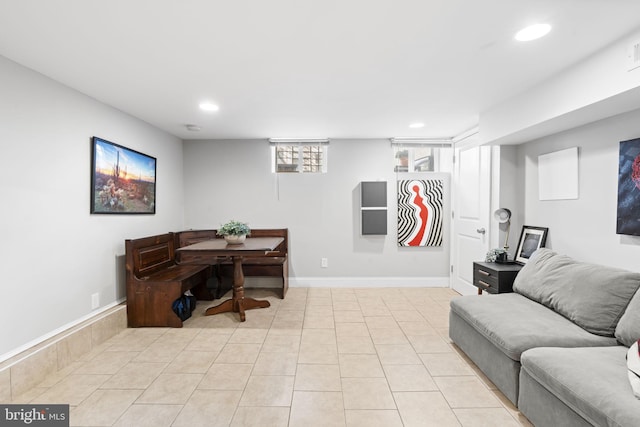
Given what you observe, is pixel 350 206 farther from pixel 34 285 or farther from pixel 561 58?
pixel 34 285

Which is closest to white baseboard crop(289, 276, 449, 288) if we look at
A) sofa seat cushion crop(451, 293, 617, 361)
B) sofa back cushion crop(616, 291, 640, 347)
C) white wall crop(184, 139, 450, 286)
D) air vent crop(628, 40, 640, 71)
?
white wall crop(184, 139, 450, 286)

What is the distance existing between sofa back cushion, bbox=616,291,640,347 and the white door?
6.07ft

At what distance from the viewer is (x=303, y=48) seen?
1959 millimetres

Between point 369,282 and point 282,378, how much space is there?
2693 millimetres

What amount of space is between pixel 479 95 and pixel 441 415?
2671 millimetres

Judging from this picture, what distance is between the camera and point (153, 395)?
79.9 inches

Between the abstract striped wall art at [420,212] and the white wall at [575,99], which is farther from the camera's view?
the abstract striped wall art at [420,212]

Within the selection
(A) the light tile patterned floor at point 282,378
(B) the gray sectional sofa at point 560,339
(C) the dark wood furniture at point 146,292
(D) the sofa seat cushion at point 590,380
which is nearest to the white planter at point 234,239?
(C) the dark wood furniture at point 146,292

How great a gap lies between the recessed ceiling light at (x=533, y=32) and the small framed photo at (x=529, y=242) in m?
1.93

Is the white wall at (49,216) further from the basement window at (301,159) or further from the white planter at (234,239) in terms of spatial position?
the basement window at (301,159)

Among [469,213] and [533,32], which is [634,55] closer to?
[533,32]

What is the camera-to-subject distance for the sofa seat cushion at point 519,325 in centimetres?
183

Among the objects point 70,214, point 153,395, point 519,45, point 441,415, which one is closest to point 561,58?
point 519,45

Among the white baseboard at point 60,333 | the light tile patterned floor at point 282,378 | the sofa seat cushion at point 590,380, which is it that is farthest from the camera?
the white baseboard at point 60,333
